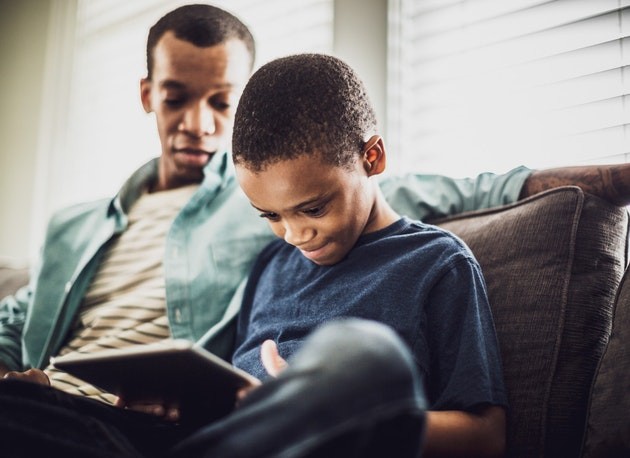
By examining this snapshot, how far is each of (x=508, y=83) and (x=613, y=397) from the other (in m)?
1.00

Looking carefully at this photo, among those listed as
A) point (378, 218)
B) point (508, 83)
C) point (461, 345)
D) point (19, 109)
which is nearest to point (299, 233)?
point (378, 218)

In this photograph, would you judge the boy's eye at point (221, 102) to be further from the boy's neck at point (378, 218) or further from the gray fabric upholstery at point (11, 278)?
the gray fabric upholstery at point (11, 278)

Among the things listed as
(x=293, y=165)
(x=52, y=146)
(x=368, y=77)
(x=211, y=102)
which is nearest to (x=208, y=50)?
(x=211, y=102)

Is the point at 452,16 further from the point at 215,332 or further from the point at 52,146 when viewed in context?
the point at 52,146

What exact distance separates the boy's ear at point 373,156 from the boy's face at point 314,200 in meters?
0.01

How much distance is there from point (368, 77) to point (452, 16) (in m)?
0.28

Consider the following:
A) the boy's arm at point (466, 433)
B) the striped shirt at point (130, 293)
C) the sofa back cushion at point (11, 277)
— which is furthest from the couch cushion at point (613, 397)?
the sofa back cushion at point (11, 277)

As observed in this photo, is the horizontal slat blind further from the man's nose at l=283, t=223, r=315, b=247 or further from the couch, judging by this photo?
the man's nose at l=283, t=223, r=315, b=247

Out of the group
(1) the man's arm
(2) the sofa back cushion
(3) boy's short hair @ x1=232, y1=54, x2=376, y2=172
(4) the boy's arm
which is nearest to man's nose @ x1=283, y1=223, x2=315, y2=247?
(3) boy's short hair @ x1=232, y1=54, x2=376, y2=172

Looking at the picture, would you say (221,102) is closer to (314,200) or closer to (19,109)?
(314,200)

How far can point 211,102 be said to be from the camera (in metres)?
1.56

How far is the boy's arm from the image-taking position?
0.81m

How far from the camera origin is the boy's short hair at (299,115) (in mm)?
1011

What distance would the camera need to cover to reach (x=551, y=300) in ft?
3.32
